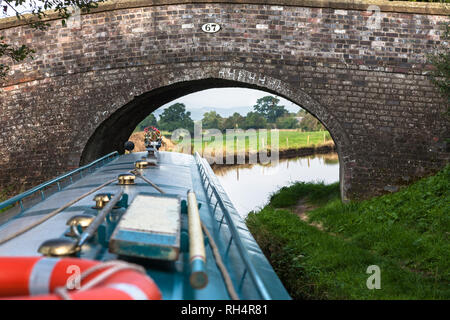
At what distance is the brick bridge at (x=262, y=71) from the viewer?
8320 mm

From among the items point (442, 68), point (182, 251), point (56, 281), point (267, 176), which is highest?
point (442, 68)

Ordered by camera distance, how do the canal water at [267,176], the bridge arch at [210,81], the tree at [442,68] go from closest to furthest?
the tree at [442,68]
the bridge arch at [210,81]
the canal water at [267,176]

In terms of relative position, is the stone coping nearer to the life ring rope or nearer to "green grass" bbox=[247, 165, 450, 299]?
"green grass" bbox=[247, 165, 450, 299]

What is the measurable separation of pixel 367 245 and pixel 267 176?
459 inches

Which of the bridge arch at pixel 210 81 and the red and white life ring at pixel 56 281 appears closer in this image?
the red and white life ring at pixel 56 281

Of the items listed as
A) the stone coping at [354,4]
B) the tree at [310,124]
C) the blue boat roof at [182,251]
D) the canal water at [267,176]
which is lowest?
the canal water at [267,176]

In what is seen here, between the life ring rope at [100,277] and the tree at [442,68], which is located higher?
the tree at [442,68]

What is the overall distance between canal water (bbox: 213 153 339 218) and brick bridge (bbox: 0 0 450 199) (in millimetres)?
3854

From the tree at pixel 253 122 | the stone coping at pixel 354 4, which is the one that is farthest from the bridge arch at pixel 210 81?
the tree at pixel 253 122

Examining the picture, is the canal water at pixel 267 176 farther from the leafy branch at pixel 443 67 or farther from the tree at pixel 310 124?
the tree at pixel 310 124

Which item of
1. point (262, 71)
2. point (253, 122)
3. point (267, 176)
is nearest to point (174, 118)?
point (253, 122)

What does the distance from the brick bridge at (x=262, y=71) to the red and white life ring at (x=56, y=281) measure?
747 cm

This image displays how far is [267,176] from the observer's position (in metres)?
17.8

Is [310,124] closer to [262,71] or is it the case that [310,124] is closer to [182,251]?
[262,71]
